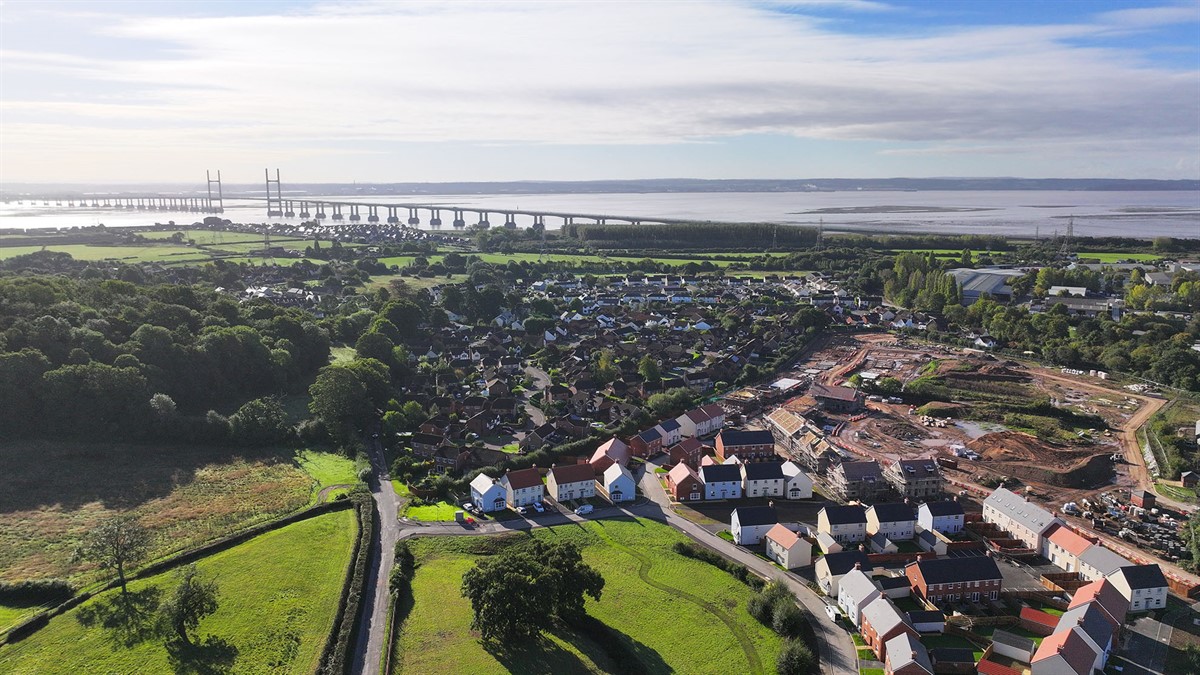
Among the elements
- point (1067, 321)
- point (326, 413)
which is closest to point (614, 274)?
point (1067, 321)

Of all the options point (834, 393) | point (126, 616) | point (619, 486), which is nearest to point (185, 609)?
point (126, 616)

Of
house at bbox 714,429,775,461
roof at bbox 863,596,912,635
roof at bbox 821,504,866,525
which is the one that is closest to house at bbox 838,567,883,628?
roof at bbox 863,596,912,635

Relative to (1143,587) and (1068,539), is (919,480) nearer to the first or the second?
(1068,539)

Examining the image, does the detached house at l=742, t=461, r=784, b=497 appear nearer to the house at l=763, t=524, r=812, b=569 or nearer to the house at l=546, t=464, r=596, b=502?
the house at l=763, t=524, r=812, b=569

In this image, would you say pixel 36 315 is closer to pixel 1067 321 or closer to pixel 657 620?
pixel 657 620

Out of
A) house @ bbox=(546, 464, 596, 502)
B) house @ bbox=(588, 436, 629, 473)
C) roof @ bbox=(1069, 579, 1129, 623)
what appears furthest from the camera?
house @ bbox=(588, 436, 629, 473)

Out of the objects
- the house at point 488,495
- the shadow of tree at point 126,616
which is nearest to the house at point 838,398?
the house at point 488,495
